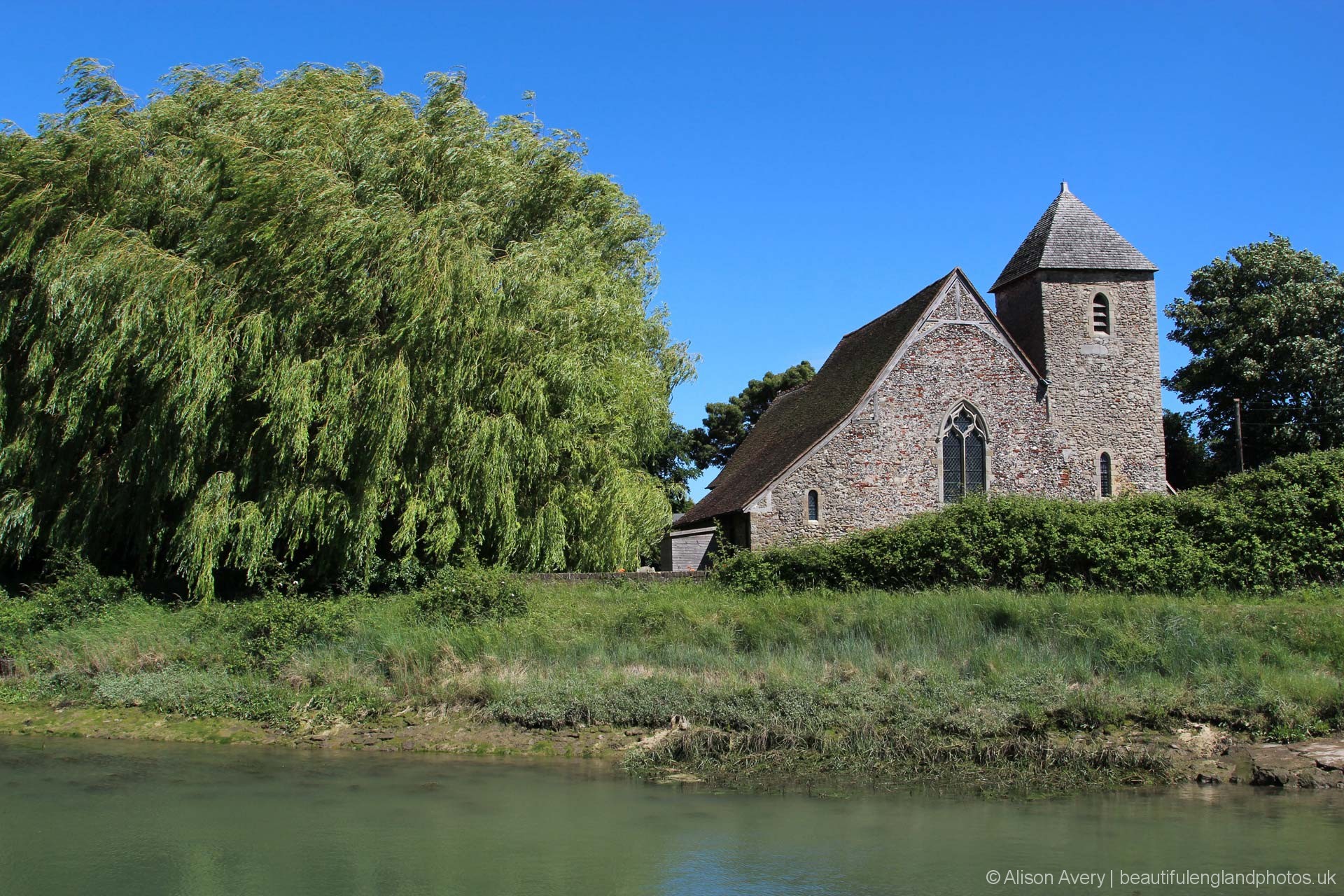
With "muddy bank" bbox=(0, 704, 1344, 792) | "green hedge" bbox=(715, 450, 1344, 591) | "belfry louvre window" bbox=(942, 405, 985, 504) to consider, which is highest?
"belfry louvre window" bbox=(942, 405, 985, 504)

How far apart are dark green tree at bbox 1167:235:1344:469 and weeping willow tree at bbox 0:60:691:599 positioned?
28.3m

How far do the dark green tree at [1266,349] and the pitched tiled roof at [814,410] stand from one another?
16819 millimetres

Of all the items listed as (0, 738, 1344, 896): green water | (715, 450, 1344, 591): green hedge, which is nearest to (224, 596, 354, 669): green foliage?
(0, 738, 1344, 896): green water

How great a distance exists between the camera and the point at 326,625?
56.4 feet

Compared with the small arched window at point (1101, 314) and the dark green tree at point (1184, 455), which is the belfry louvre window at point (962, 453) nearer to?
the small arched window at point (1101, 314)

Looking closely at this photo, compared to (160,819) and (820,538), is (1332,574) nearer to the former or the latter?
(820,538)

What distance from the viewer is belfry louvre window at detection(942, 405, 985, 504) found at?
27.8 meters

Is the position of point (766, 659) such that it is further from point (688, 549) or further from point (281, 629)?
point (688, 549)

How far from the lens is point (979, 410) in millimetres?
28078

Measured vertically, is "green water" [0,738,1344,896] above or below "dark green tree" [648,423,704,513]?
below

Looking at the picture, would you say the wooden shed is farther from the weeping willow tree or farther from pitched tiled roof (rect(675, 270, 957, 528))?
the weeping willow tree

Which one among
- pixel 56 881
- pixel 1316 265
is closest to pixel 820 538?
pixel 56 881

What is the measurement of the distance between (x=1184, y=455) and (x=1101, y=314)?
1593 cm

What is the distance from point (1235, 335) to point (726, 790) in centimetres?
3577
